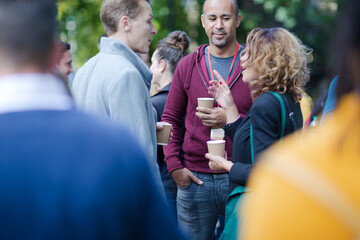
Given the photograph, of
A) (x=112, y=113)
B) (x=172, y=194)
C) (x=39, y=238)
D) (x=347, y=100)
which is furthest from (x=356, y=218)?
(x=172, y=194)

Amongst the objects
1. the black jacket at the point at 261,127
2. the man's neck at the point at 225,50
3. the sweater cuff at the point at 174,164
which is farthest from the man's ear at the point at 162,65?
the black jacket at the point at 261,127

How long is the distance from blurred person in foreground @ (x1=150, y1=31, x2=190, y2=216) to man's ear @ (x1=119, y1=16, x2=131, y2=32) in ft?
5.02

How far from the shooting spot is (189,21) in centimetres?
1285

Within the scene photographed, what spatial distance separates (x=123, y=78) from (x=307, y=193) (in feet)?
5.73

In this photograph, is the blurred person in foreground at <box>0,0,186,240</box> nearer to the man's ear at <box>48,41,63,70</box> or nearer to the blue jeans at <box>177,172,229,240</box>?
the man's ear at <box>48,41,63,70</box>

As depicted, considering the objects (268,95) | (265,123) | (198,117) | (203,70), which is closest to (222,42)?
(203,70)

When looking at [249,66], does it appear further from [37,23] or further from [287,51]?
[37,23]

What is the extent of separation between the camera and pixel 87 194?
106 centimetres

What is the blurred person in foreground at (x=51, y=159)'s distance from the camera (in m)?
1.05

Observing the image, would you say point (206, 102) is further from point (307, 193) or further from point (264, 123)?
point (307, 193)

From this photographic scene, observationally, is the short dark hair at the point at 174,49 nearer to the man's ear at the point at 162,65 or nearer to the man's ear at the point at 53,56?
the man's ear at the point at 162,65

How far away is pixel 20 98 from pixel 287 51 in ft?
6.43

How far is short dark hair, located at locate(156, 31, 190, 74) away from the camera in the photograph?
4.67 m

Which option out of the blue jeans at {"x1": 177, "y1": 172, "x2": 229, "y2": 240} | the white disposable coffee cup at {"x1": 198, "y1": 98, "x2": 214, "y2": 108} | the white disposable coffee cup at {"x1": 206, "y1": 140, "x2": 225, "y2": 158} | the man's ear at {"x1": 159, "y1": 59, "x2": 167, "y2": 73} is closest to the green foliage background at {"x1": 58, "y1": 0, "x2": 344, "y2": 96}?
the man's ear at {"x1": 159, "y1": 59, "x2": 167, "y2": 73}
